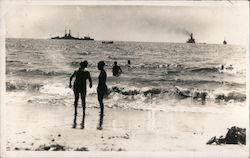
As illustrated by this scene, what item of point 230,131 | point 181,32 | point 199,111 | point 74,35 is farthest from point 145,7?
point 230,131

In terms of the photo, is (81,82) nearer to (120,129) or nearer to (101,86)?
(101,86)

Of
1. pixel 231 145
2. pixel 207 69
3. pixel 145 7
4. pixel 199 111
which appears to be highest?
pixel 145 7

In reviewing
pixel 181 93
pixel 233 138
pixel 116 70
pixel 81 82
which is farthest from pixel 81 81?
pixel 233 138

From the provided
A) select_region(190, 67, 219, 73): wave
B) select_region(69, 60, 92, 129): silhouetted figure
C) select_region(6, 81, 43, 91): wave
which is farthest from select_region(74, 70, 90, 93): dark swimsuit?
select_region(190, 67, 219, 73): wave

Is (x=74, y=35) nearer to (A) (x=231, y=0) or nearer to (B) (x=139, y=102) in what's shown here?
(B) (x=139, y=102)

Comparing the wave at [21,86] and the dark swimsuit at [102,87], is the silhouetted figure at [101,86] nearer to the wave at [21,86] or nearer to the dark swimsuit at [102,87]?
the dark swimsuit at [102,87]

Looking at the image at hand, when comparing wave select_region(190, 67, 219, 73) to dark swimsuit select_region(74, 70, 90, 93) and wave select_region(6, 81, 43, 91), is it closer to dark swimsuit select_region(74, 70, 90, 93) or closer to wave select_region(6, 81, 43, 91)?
dark swimsuit select_region(74, 70, 90, 93)
